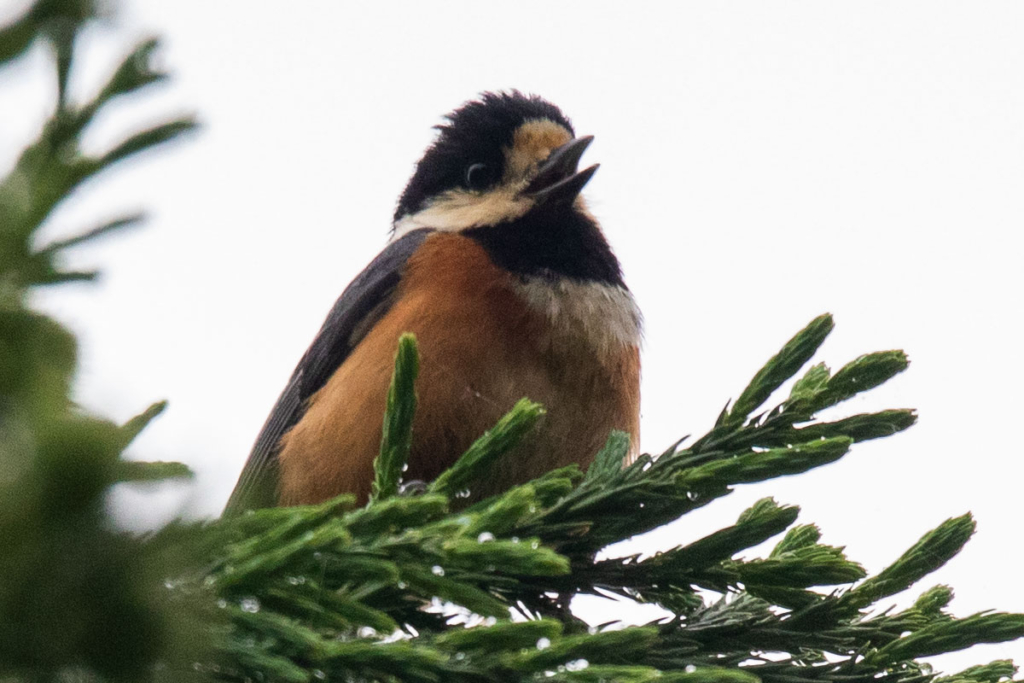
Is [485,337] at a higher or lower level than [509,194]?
lower

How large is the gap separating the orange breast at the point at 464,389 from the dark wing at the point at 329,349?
0.69ft

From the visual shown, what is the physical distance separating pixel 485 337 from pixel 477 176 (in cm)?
129

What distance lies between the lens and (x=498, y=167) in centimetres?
448

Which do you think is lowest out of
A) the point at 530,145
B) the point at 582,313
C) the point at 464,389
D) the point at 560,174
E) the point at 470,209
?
the point at 464,389

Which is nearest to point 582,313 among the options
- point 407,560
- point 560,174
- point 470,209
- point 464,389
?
point 464,389

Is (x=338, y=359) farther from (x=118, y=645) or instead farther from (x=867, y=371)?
(x=118, y=645)

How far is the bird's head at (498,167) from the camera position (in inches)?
165

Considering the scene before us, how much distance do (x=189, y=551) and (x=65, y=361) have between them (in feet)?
0.62

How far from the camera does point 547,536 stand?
82.1 inches

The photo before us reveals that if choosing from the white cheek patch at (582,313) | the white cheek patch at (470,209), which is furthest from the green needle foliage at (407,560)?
the white cheek patch at (470,209)

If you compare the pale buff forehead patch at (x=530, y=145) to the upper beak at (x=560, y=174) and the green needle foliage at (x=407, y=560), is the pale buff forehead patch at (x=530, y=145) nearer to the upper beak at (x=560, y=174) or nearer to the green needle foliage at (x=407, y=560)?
the upper beak at (x=560, y=174)

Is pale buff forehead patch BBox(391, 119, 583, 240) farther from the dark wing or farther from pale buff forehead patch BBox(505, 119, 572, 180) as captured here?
the dark wing

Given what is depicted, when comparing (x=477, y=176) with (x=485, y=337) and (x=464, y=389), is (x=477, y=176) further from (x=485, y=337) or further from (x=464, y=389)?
(x=464, y=389)

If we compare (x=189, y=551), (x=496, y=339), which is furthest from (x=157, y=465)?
(x=496, y=339)
